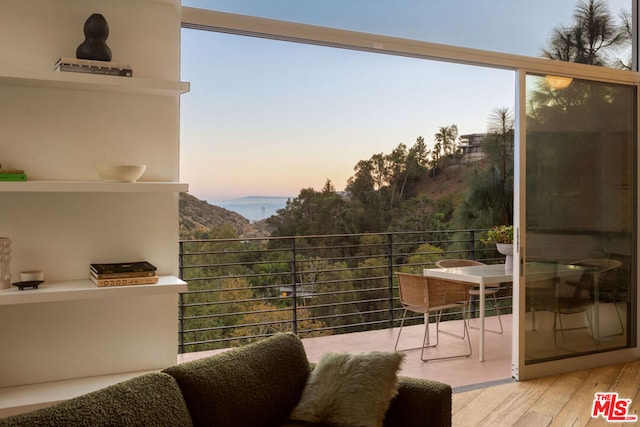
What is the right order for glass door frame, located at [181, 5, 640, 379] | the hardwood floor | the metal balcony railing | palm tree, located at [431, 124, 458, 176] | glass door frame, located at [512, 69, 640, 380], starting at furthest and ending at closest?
palm tree, located at [431, 124, 458, 176]
the metal balcony railing
glass door frame, located at [512, 69, 640, 380]
the hardwood floor
glass door frame, located at [181, 5, 640, 379]

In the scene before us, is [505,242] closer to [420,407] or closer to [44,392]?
[420,407]

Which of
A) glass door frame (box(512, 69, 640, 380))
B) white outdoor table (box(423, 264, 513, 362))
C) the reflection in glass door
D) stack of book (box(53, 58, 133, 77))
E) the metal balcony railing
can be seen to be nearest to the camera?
stack of book (box(53, 58, 133, 77))

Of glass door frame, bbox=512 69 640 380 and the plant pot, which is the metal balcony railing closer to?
the plant pot

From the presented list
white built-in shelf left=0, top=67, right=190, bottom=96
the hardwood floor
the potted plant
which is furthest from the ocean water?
white built-in shelf left=0, top=67, right=190, bottom=96

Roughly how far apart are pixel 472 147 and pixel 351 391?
6.19m

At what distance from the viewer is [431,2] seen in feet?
14.9

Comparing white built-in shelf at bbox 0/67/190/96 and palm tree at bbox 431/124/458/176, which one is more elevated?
palm tree at bbox 431/124/458/176

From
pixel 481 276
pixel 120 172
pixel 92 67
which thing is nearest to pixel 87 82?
pixel 92 67

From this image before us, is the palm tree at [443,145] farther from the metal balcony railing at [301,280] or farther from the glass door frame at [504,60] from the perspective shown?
the glass door frame at [504,60]

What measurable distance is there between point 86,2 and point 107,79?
19.2 inches

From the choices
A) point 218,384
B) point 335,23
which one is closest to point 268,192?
point 335,23

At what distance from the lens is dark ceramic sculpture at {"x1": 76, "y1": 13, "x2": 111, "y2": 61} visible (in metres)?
2.78

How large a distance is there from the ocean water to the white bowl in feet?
11.9

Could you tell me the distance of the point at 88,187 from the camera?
270 cm
